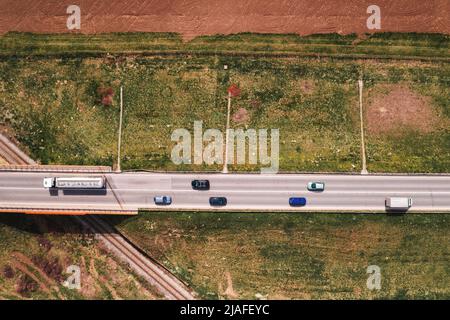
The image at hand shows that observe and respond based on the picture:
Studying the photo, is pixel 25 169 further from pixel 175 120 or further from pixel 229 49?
pixel 229 49

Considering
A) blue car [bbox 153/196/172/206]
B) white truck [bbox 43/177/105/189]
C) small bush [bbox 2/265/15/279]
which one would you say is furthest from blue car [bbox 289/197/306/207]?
small bush [bbox 2/265/15/279]

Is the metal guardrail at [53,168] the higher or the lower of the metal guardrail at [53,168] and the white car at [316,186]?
the higher

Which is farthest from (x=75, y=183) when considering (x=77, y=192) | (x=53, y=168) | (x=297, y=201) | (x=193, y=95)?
(x=297, y=201)

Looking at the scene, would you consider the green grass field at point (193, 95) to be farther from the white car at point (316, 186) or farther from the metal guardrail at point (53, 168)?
the white car at point (316, 186)

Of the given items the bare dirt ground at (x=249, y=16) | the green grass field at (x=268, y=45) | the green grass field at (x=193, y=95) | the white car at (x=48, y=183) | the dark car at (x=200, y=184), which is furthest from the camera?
the green grass field at (x=268, y=45)

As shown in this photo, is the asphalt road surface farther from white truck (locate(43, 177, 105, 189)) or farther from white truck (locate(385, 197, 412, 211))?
white truck (locate(43, 177, 105, 189))

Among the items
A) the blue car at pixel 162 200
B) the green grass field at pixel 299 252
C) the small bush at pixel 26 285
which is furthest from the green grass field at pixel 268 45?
the small bush at pixel 26 285
